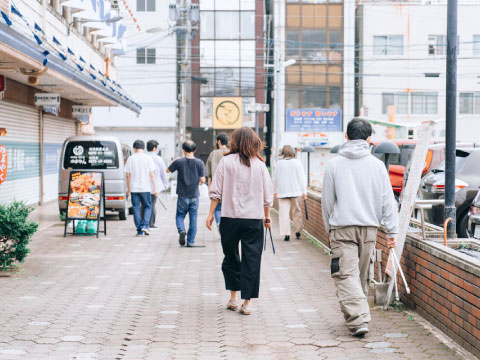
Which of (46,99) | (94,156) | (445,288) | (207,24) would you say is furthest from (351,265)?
(207,24)

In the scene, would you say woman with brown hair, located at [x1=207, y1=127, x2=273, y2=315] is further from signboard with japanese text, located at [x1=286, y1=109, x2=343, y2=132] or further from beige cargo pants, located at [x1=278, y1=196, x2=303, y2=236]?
signboard with japanese text, located at [x1=286, y1=109, x2=343, y2=132]

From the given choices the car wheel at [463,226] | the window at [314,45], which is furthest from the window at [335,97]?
the car wheel at [463,226]

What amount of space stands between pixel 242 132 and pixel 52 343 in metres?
2.70

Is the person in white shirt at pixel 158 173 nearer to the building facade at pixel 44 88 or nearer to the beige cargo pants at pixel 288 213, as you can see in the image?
the building facade at pixel 44 88

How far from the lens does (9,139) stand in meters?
18.9

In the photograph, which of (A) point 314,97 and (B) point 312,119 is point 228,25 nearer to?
(A) point 314,97

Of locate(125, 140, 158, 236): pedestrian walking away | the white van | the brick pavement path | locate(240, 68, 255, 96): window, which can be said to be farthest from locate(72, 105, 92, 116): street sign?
locate(240, 68, 255, 96): window

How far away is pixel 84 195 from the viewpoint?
45.4 ft

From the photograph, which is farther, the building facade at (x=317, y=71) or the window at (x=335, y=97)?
the window at (x=335, y=97)

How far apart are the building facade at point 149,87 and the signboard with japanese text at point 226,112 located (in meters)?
4.75

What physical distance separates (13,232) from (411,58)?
3935 cm

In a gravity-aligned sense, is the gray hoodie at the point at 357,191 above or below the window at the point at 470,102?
below

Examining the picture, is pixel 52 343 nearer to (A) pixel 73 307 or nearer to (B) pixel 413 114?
(A) pixel 73 307

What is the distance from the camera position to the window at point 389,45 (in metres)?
45.1
